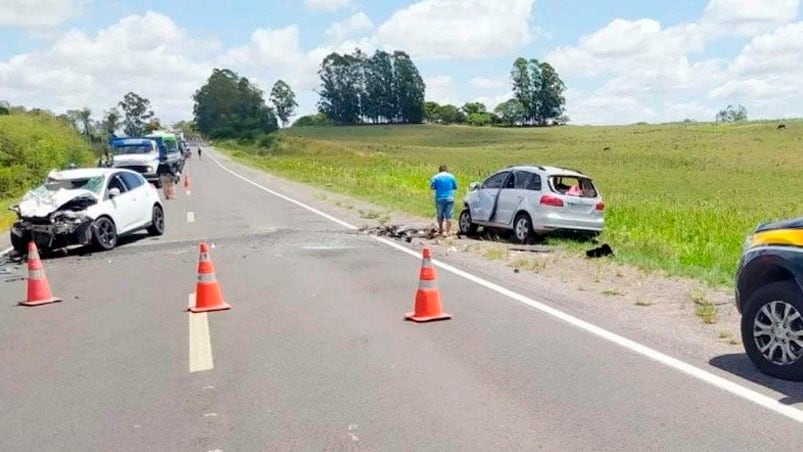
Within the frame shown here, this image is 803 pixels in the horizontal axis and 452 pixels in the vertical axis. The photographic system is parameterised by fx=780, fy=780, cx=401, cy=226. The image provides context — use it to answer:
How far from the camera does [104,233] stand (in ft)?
50.4

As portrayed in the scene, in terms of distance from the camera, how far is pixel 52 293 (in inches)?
429

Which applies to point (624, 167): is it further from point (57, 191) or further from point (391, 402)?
point (391, 402)

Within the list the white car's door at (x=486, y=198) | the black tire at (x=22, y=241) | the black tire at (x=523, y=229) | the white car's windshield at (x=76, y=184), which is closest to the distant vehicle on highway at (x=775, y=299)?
the black tire at (x=523, y=229)

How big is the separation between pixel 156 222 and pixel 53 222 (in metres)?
3.53

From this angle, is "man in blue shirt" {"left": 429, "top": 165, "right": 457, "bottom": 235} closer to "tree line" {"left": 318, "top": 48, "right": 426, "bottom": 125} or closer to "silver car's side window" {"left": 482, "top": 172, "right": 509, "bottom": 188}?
"silver car's side window" {"left": 482, "top": 172, "right": 509, "bottom": 188}

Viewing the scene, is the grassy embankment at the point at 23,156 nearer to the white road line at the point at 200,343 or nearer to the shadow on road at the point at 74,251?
the shadow on road at the point at 74,251

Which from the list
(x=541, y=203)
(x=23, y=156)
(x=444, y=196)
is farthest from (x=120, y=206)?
(x=23, y=156)

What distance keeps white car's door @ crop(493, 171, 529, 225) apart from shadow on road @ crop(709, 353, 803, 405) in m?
9.67

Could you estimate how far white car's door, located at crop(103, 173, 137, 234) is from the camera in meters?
15.8

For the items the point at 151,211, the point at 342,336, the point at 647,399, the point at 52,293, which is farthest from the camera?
the point at 151,211

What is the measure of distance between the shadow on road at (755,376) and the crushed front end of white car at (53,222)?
12.0m

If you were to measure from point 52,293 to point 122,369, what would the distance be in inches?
190

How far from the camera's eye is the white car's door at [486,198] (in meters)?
16.9

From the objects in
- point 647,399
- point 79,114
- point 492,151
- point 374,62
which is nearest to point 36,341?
point 647,399
